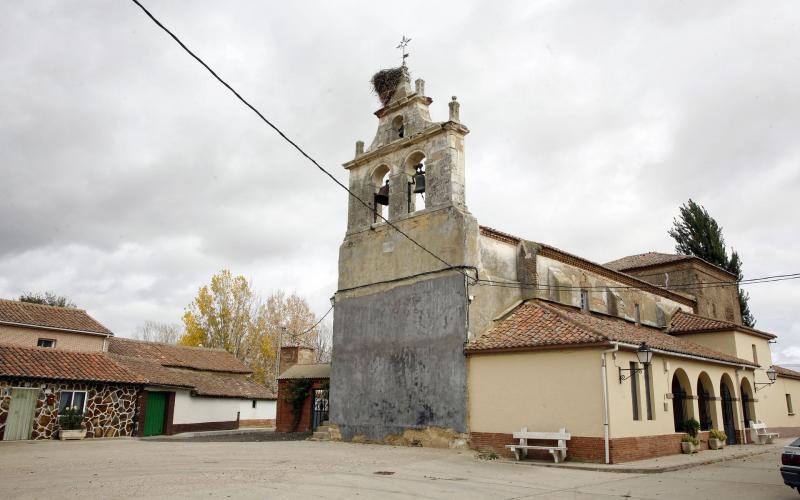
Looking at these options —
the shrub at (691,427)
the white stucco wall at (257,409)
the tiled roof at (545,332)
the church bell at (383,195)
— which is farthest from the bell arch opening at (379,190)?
the white stucco wall at (257,409)

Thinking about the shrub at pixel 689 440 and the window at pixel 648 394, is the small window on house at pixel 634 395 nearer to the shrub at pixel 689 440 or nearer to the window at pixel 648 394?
the window at pixel 648 394

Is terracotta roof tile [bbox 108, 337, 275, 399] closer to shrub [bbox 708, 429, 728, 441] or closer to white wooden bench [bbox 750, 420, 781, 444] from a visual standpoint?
shrub [bbox 708, 429, 728, 441]

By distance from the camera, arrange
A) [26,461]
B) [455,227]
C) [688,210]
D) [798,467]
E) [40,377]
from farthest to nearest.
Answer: [688,210]
[40,377]
[455,227]
[26,461]
[798,467]

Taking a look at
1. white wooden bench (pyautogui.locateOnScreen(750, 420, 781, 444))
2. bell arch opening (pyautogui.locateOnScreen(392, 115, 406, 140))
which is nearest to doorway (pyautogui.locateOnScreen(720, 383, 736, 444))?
white wooden bench (pyautogui.locateOnScreen(750, 420, 781, 444))

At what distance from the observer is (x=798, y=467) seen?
883cm

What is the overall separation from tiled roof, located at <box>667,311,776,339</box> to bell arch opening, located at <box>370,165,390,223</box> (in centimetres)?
1379

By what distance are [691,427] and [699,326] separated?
7958 mm

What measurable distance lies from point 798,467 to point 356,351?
14421mm

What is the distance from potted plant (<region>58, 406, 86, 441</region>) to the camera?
23.2m

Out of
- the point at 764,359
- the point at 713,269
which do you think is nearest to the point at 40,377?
the point at 764,359

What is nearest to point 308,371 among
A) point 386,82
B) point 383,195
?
point 383,195

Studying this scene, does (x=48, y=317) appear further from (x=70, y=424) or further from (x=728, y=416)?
(x=728, y=416)

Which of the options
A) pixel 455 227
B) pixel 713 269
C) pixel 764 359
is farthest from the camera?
pixel 713 269

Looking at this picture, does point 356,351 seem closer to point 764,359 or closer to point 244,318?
point 764,359
